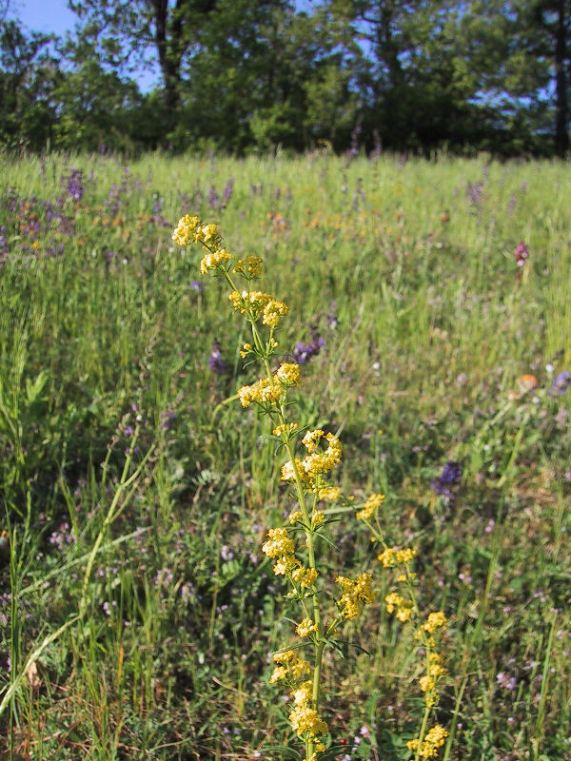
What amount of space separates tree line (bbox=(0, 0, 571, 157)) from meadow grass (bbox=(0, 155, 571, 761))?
9614mm

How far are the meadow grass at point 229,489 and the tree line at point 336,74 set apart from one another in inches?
379

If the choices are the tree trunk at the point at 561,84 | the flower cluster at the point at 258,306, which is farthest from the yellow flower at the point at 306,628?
the tree trunk at the point at 561,84

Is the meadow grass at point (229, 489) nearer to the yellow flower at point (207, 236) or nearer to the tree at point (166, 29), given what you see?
the yellow flower at point (207, 236)

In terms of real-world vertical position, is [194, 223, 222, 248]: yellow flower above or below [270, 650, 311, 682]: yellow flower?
above

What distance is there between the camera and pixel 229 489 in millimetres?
1941

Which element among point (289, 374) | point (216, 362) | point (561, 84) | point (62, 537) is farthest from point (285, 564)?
point (561, 84)

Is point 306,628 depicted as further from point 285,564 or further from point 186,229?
point 186,229

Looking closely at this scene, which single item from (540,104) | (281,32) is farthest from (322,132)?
(540,104)

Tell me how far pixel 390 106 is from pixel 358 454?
65.9 feet

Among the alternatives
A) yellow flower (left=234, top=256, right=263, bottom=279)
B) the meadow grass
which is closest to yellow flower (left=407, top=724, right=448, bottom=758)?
the meadow grass

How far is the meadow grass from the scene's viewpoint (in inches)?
53.9

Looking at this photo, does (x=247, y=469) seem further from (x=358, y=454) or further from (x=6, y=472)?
(x=6, y=472)

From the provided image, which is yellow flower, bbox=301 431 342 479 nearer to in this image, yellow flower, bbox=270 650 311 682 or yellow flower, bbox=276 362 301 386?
yellow flower, bbox=276 362 301 386

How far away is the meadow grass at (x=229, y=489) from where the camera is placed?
1.37m
